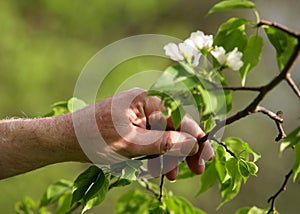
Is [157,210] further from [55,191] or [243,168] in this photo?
[55,191]

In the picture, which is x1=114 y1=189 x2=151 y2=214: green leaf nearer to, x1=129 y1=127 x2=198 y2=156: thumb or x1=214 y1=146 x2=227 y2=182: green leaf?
x1=214 y1=146 x2=227 y2=182: green leaf

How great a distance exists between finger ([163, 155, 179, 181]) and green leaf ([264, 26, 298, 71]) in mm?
269

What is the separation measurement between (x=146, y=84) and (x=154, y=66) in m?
4.55

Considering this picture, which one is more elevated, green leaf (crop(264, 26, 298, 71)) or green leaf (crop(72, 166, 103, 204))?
green leaf (crop(264, 26, 298, 71))

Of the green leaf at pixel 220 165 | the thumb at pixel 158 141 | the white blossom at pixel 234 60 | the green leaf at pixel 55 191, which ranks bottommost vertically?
the green leaf at pixel 55 191

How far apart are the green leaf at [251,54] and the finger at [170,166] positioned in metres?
0.20

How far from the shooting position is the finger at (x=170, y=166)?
1071 mm

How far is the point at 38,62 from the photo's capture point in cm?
547

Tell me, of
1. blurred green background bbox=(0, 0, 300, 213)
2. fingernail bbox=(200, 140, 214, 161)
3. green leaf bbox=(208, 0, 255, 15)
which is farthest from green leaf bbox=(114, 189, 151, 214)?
blurred green background bbox=(0, 0, 300, 213)

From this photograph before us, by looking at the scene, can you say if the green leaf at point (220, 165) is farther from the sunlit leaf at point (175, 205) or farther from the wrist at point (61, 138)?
the wrist at point (61, 138)

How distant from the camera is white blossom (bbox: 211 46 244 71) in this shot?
91cm

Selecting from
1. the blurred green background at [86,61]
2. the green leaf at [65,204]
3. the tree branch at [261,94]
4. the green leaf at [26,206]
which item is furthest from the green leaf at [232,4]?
the blurred green background at [86,61]

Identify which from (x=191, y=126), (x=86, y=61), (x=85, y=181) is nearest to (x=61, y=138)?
(x=85, y=181)

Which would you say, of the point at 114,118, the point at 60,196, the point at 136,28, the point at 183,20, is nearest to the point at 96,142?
the point at 114,118
